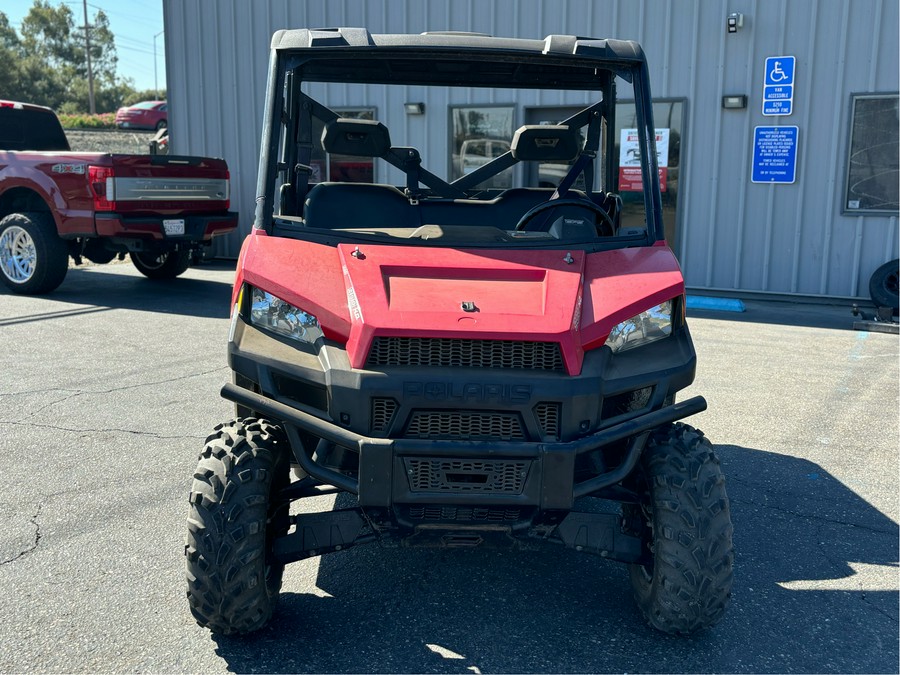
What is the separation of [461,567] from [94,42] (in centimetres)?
8477

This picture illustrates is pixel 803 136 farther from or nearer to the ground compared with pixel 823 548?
farther from the ground

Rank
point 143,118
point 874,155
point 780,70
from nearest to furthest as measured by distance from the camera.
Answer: point 874,155, point 780,70, point 143,118

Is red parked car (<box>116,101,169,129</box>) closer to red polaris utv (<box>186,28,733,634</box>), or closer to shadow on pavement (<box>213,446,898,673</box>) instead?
red polaris utv (<box>186,28,733,634</box>)

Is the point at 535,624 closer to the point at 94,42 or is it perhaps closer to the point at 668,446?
the point at 668,446

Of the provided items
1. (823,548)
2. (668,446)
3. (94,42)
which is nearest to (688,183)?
(823,548)

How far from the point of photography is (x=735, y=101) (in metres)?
10.8

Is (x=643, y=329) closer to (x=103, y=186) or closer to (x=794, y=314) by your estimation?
(x=794, y=314)

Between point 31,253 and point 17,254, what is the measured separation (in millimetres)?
266

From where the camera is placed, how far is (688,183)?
11273 millimetres

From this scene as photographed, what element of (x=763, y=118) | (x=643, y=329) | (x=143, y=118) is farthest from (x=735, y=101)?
(x=143, y=118)

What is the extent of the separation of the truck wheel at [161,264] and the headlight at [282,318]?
30.2ft

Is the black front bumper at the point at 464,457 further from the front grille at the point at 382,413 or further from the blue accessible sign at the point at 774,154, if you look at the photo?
the blue accessible sign at the point at 774,154

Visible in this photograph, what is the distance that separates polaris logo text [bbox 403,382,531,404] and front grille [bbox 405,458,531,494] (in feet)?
0.64

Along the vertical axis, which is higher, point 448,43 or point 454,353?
point 448,43
